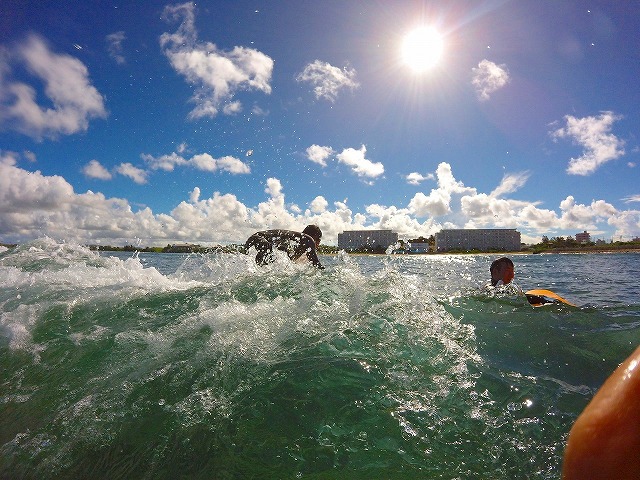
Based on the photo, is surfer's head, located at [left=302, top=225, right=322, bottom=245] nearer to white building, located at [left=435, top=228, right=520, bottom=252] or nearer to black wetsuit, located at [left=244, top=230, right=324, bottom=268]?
black wetsuit, located at [left=244, top=230, right=324, bottom=268]

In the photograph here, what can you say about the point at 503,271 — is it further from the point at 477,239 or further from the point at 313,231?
the point at 477,239

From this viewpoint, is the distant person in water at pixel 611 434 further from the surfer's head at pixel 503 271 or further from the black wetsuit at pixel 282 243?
the surfer's head at pixel 503 271

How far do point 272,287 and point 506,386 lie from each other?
12.4ft

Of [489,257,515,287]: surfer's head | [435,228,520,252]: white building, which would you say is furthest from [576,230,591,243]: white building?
[489,257,515,287]: surfer's head

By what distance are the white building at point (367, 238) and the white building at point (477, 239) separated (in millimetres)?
24635

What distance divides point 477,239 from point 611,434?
185 meters

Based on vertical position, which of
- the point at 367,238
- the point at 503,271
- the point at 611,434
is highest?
the point at 367,238

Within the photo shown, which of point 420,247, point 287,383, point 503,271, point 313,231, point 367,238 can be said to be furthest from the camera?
point 367,238

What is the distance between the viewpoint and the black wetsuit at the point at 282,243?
10.1 meters

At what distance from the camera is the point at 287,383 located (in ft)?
10.3

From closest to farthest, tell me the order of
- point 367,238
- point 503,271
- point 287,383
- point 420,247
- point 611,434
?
point 611,434
point 287,383
point 503,271
point 420,247
point 367,238

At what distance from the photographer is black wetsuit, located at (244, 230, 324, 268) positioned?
1005 centimetres

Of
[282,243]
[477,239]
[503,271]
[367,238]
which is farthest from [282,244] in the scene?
[477,239]

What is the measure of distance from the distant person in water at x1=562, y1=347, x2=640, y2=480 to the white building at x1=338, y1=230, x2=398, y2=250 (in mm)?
144350
